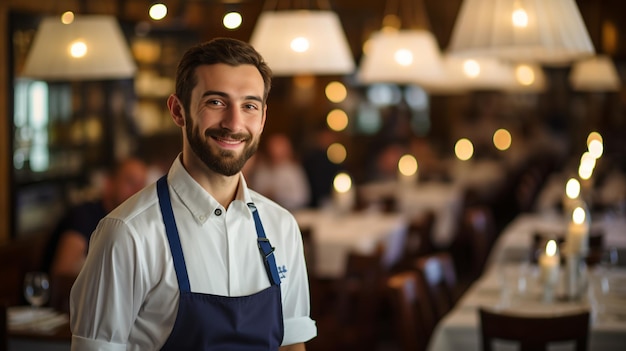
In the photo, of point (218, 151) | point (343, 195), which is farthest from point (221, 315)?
point (343, 195)

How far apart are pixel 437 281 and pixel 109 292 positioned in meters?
3.23

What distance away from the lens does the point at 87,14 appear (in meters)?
4.52

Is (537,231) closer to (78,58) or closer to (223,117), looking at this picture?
(78,58)

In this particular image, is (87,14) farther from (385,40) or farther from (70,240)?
(385,40)

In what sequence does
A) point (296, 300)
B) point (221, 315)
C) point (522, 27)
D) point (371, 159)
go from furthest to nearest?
point (371, 159), point (522, 27), point (296, 300), point (221, 315)

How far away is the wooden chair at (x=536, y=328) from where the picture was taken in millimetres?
3566

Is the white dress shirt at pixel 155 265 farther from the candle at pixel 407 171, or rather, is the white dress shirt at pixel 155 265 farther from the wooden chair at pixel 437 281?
the candle at pixel 407 171

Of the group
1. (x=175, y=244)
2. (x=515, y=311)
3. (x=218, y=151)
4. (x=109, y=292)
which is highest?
(x=218, y=151)

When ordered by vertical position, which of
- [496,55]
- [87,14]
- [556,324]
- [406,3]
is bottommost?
[556,324]

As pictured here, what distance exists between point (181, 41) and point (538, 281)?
5876 millimetres

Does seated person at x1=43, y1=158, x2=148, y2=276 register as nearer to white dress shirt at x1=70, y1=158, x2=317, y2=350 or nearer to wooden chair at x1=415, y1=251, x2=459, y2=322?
wooden chair at x1=415, y1=251, x2=459, y2=322

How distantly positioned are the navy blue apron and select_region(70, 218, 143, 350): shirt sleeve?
0.36ft

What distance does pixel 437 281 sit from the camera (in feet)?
16.8

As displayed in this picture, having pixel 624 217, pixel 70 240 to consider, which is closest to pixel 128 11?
pixel 70 240
